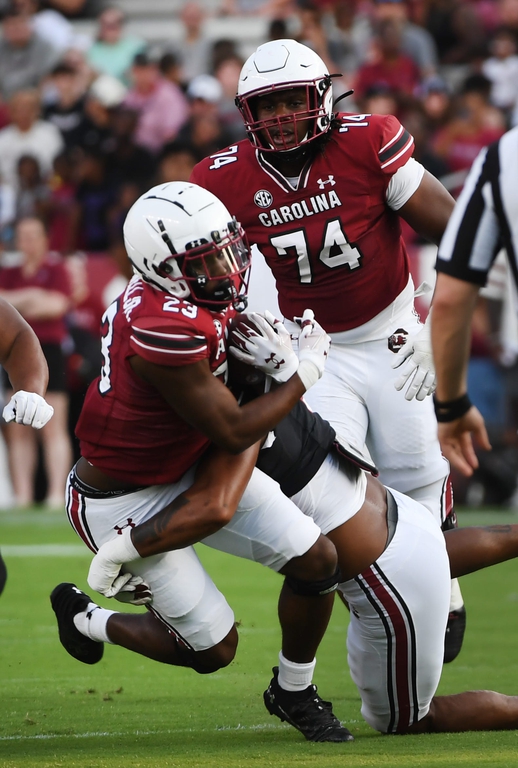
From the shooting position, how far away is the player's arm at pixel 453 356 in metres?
2.98

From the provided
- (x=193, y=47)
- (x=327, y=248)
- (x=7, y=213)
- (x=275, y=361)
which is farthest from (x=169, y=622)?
(x=193, y=47)

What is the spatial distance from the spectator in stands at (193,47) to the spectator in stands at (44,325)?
148 inches

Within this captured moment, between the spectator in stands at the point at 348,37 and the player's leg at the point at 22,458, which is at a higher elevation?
the spectator in stands at the point at 348,37

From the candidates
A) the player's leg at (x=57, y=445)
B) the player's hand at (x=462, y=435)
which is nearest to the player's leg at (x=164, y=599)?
the player's hand at (x=462, y=435)

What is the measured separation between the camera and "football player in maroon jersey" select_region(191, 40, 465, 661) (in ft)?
14.5

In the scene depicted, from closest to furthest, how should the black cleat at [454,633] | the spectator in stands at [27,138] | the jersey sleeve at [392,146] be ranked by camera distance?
1. the jersey sleeve at [392,146]
2. the black cleat at [454,633]
3. the spectator in stands at [27,138]

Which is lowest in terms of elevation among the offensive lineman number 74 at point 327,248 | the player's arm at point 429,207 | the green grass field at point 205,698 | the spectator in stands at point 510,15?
the spectator in stands at point 510,15

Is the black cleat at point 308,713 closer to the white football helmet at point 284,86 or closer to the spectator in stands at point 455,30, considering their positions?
the white football helmet at point 284,86

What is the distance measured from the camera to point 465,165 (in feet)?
35.2

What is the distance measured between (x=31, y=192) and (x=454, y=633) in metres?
7.38

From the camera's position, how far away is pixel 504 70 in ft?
38.6

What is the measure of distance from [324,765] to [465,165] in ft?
26.8

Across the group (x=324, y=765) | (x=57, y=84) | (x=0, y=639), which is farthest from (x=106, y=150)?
(x=324, y=765)

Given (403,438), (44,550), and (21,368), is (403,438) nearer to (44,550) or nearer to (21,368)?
(21,368)
